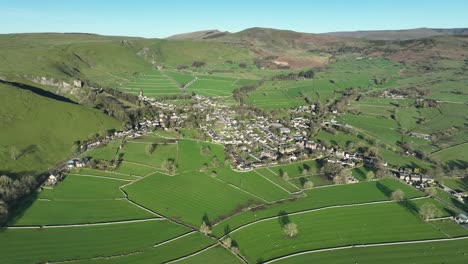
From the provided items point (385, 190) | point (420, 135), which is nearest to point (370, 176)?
point (385, 190)

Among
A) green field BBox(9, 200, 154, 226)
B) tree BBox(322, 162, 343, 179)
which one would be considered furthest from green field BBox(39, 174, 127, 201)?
tree BBox(322, 162, 343, 179)

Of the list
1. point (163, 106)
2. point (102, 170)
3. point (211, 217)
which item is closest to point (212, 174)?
point (211, 217)

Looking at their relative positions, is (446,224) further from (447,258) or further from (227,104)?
(227,104)

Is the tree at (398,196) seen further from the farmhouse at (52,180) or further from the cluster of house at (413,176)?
the farmhouse at (52,180)

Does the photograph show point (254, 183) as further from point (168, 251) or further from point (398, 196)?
point (168, 251)

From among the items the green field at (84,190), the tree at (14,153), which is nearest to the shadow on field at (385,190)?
the green field at (84,190)
